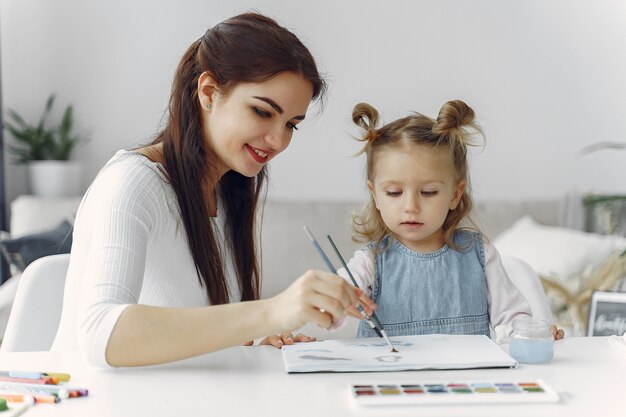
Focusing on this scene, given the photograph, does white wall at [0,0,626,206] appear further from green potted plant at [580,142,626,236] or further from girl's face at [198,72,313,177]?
girl's face at [198,72,313,177]

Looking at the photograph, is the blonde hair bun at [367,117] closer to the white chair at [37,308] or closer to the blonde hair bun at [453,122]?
the blonde hair bun at [453,122]

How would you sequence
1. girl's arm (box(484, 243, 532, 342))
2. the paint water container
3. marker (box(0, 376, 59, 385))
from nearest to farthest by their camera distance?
marker (box(0, 376, 59, 385))
the paint water container
girl's arm (box(484, 243, 532, 342))

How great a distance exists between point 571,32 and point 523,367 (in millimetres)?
2782

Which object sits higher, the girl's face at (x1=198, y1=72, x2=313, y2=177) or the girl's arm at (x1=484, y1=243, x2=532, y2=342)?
the girl's face at (x1=198, y1=72, x2=313, y2=177)

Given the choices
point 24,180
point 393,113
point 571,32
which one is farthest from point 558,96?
point 24,180

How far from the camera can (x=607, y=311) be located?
9.35 feet

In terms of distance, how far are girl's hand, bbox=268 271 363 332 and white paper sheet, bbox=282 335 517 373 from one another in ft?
0.24

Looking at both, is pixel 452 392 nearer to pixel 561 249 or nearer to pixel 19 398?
pixel 19 398

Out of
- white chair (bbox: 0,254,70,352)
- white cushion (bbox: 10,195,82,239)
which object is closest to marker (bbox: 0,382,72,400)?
white chair (bbox: 0,254,70,352)

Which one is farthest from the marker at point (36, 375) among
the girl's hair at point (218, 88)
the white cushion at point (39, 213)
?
the white cushion at point (39, 213)

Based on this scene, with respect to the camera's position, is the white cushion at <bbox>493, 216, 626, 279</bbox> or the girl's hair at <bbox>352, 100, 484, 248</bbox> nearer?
the girl's hair at <bbox>352, 100, 484, 248</bbox>

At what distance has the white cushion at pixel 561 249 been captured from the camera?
126 inches

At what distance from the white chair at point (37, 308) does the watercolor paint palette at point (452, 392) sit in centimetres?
84

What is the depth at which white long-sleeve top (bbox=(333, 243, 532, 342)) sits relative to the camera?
5.34 ft
